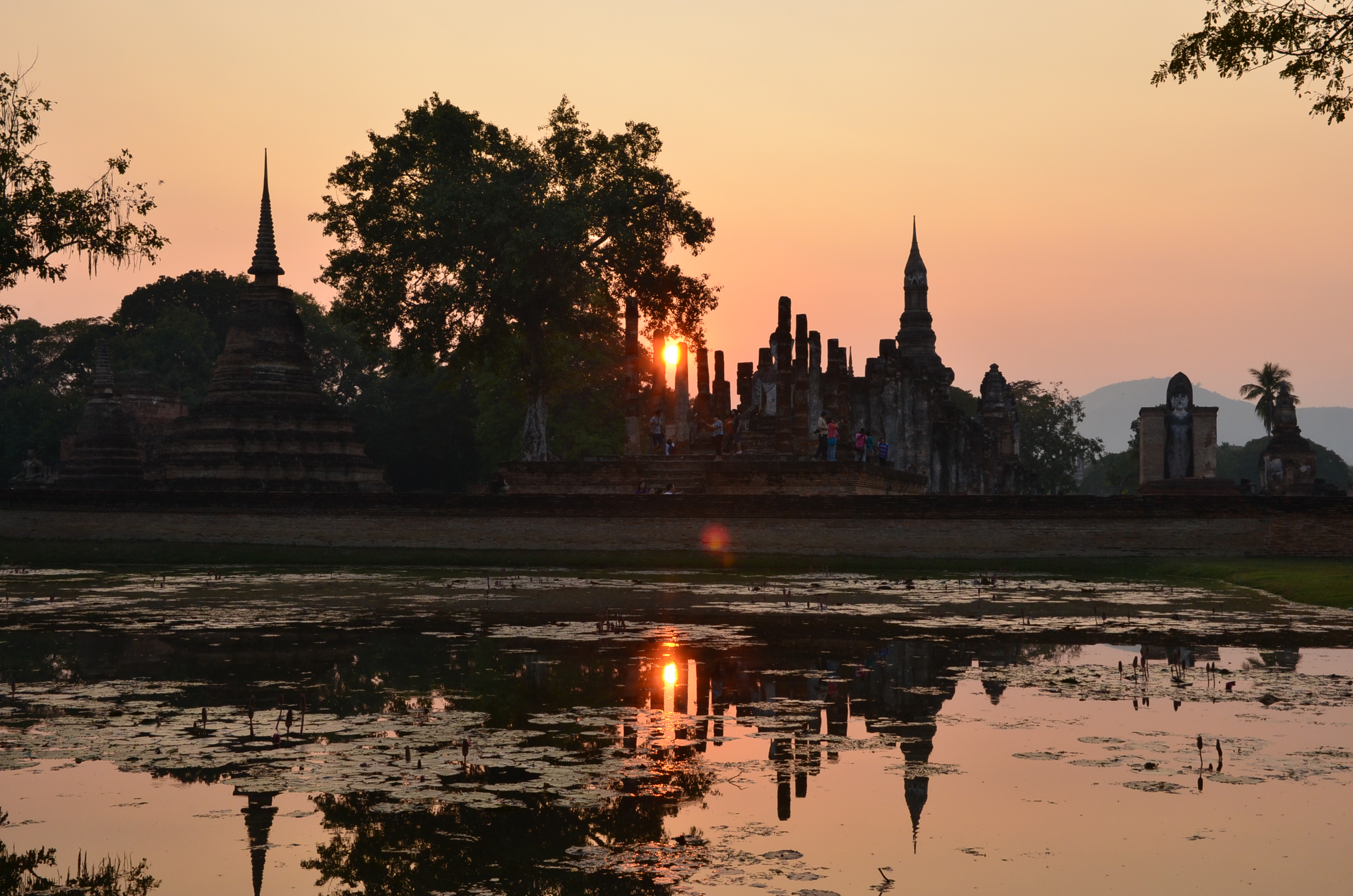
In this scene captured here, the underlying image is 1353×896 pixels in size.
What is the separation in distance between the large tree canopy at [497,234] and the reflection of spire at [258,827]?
3048 cm

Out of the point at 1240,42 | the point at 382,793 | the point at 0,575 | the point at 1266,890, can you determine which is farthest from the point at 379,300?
the point at 1266,890

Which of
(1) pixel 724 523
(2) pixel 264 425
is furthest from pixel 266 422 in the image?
(1) pixel 724 523

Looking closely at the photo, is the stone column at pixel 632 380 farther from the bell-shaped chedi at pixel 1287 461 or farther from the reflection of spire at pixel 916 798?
the reflection of spire at pixel 916 798

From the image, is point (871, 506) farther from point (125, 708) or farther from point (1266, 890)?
point (1266, 890)

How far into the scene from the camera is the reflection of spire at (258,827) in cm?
590

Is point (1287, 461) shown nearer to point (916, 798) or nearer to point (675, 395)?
point (675, 395)

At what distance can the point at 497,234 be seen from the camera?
37.5 m

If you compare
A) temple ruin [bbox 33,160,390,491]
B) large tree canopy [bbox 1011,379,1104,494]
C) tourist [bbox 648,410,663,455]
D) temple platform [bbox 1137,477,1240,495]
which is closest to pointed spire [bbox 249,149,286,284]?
temple ruin [bbox 33,160,390,491]

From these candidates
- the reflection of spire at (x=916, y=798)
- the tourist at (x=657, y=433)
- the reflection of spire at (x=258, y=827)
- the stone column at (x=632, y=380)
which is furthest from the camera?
the tourist at (x=657, y=433)

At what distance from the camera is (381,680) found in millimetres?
11133

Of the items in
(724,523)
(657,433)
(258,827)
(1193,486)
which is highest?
(657,433)

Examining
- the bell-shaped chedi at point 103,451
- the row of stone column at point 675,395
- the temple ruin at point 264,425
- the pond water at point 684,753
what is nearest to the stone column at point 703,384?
the row of stone column at point 675,395

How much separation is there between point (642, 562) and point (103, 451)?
1238 inches

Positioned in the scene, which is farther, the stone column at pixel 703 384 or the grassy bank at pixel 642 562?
the stone column at pixel 703 384
